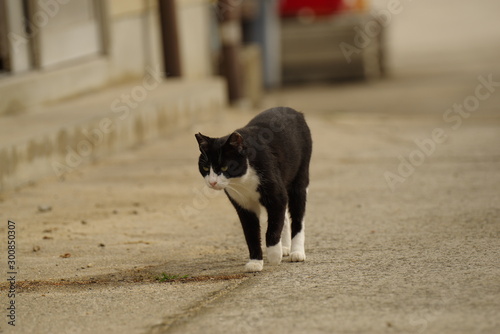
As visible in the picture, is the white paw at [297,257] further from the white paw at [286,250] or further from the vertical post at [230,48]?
the vertical post at [230,48]

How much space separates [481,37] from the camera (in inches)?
875

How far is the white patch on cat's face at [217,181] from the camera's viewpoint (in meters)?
4.71

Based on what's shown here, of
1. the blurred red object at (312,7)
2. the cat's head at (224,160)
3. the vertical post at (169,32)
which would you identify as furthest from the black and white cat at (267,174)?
the blurred red object at (312,7)

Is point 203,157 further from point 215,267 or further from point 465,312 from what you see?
point 465,312

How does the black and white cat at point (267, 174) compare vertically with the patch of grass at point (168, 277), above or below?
above

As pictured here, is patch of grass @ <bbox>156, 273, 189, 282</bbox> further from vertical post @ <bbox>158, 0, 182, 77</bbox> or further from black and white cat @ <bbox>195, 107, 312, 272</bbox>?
vertical post @ <bbox>158, 0, 182, 77</bbox>

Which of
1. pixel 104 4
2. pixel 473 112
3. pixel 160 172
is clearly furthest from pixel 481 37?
pixel 160 172

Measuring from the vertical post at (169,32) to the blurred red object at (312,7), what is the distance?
6.87 m

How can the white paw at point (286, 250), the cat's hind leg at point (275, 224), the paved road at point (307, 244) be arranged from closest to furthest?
the paved road at point (307, 244) < the cat's hind leg at point (275, 224) < the white paw at point (286, 250)

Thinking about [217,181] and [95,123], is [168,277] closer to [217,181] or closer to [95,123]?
[217,181]

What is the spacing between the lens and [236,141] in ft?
15.5

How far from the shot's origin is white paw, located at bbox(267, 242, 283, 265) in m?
5.03

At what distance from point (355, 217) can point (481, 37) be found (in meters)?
17.0

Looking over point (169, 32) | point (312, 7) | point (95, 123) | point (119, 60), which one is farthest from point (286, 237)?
point (312, 7)
